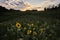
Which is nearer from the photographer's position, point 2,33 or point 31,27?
point 31,27

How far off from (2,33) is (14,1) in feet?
4.65

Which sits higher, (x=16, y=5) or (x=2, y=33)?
(x=16, y=5)

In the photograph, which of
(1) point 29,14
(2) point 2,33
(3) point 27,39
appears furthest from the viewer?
(1) point 29,14

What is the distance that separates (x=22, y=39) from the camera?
7.33m

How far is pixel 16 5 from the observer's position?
9344 millimetres

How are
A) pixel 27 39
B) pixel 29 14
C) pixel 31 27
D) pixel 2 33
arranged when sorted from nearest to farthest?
pixel 27 39
pixel 31 27
pixel 2 33
pixel 29 14

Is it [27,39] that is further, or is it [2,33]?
[2,33]

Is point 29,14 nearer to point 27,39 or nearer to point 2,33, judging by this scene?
point 2,33

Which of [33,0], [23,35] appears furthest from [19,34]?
[33,0]

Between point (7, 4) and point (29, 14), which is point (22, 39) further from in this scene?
point (29, 14)

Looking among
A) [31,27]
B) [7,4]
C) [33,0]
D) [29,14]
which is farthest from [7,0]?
[29,14]

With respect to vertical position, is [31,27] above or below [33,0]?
below

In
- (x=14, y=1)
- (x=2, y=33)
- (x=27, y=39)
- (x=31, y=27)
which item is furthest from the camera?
(x=14, y=1)

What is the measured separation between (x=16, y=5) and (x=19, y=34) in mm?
2166
